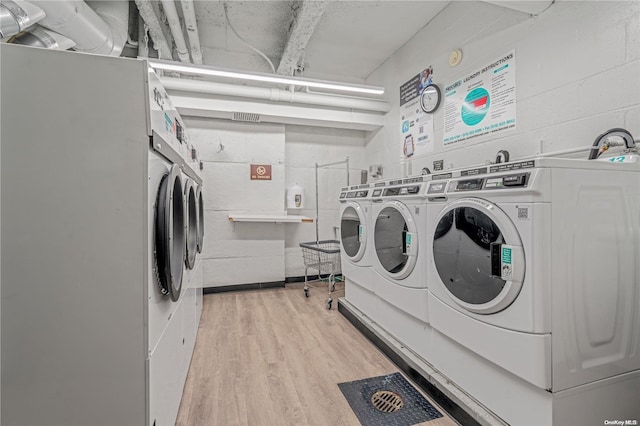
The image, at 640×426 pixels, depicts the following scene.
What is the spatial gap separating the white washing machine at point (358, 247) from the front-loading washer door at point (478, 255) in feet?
2.92

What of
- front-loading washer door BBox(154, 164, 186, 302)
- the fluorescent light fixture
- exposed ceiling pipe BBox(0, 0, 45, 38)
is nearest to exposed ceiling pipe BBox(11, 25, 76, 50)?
exposed ceiling pipe BBox(0, 0, 45, 38)

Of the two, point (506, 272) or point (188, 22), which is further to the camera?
point (188, 22)

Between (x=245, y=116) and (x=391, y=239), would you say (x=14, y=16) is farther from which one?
(x=391, y=239)

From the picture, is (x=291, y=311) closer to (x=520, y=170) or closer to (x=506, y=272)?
(x=506, y=272)

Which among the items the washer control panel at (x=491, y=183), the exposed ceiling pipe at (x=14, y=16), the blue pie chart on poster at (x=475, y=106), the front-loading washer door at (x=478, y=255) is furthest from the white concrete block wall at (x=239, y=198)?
the washer control panel at (x=491, y=183)

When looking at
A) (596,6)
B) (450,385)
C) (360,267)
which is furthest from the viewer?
(360,267)

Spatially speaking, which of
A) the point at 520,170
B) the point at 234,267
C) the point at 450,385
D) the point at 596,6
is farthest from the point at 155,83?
the point at 234,267

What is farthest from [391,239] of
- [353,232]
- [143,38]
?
[143,38]

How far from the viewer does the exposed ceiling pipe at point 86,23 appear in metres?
1.87

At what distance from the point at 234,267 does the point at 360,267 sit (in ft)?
6.51

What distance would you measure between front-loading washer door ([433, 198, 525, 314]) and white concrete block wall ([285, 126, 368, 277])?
2.81 m

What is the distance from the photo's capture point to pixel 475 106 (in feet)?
8.64

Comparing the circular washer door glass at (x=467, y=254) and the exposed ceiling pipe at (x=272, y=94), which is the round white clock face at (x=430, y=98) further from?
the circular washer door glass at (x=467, y=254)

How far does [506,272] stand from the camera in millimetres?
1327
